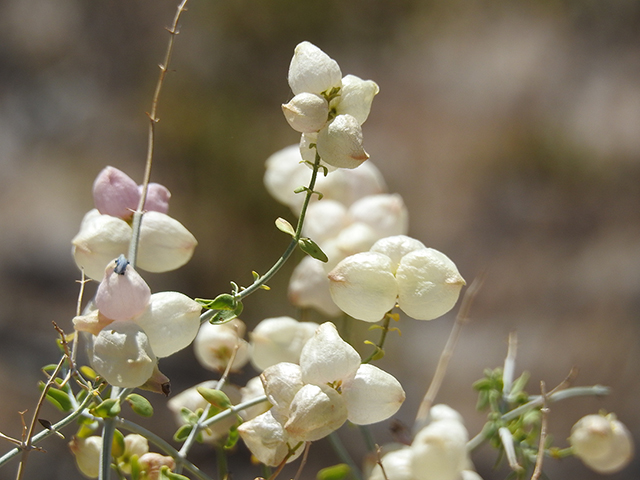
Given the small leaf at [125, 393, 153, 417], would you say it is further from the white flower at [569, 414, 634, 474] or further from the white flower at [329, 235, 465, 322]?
the white flower at [569, 414, 634, 474]

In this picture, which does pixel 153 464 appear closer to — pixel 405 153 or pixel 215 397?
pixel 215 397

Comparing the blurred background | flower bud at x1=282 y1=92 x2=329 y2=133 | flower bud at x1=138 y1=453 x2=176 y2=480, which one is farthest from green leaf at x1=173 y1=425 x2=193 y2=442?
the blurred background

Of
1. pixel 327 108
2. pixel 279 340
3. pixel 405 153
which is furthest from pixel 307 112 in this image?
pixel 405 153

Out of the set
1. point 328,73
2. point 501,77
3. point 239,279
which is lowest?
point 239,279

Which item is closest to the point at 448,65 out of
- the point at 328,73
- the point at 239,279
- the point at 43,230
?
the point at 239,279

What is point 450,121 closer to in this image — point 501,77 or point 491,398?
point 501,77

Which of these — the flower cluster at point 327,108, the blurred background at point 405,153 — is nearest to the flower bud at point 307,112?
the flower cluster at point 327,108
